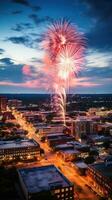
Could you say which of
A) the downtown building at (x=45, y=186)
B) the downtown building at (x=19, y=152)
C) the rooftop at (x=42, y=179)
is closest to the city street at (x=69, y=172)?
the downtown building at (x=19, y=152)

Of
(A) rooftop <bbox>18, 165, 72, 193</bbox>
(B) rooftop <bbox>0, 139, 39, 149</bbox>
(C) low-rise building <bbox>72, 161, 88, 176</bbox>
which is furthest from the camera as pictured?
(B) rooftop <bbox>0, 139, 39, 149</bbox>

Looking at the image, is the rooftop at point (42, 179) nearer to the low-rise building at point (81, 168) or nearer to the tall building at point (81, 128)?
the low-rise building at point (81, 168)

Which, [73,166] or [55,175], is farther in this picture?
[73,166]

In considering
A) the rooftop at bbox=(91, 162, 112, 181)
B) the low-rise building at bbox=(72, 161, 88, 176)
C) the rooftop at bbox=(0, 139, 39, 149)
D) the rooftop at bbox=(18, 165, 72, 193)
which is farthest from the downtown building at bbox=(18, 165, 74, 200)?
the rooftop at bbox=(0, 139, 39, 149)

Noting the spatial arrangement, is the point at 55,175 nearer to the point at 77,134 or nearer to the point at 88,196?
the point at 88,196

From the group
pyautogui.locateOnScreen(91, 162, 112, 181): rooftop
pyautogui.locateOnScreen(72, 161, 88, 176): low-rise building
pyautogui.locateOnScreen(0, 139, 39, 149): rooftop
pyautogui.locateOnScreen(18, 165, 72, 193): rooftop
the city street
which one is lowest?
the city street

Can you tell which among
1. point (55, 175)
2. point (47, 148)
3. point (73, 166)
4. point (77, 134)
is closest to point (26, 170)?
point (55, 175)

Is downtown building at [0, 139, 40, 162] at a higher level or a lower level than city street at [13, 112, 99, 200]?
higher

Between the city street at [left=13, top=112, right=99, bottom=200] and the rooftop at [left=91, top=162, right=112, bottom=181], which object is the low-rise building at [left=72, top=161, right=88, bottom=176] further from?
the rooftop at [left=91, top=162, right=112, bottom=181]

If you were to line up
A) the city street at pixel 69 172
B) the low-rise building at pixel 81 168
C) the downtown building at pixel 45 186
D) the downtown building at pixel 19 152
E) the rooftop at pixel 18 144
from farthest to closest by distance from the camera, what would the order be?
the rooftop at pixel 18 144 < the downtown building at pixel 19 152 < the low-rise building at pixel 81 168 < the city street at pixel 69 172 < the downtown building at pixel 45 186
